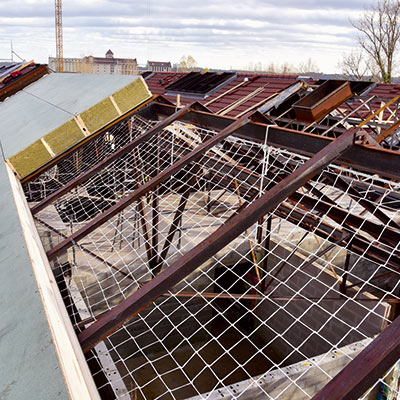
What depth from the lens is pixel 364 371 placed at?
59.6 inches

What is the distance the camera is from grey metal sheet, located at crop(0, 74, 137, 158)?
369 centimetres

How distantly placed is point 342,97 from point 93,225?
362cm

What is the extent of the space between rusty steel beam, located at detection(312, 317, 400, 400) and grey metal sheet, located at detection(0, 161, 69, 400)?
93 cm

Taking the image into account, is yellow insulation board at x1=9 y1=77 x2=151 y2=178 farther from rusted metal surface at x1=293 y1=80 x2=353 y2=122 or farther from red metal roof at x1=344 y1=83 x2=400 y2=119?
red metal roof at x1=344 y1=83 x2=400 y2=119

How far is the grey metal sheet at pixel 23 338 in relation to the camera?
124 cm

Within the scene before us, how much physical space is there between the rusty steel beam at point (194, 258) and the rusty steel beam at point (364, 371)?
2.75 feet

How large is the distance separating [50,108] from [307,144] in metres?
2.62

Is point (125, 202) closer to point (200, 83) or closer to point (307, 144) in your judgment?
point (307, 144)

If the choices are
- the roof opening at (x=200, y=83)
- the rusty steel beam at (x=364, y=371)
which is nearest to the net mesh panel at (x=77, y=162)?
the roof opening at (x=200, y=83)

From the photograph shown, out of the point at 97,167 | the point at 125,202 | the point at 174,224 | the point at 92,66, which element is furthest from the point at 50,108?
the point at 92,66

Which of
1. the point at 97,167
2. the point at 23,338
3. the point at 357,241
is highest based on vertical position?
the point at 23,338

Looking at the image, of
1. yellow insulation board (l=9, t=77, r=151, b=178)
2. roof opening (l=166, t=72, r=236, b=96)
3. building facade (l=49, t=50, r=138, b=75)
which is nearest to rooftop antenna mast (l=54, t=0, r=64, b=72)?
building facade (l=49, t=50, r=138, b=75)

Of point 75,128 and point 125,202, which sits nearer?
point 125,202

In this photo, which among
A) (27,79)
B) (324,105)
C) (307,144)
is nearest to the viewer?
(307,144)
